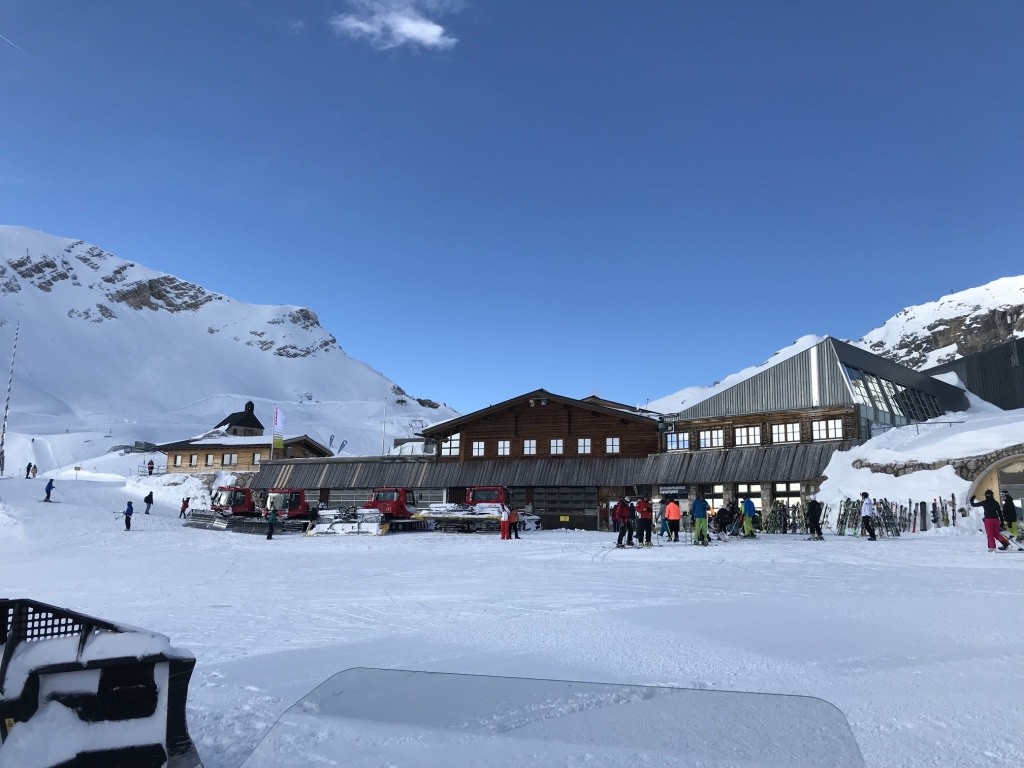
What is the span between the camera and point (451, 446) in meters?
42.9

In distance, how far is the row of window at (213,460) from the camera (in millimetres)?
51938

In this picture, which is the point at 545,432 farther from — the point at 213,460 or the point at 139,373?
the point at 139,373

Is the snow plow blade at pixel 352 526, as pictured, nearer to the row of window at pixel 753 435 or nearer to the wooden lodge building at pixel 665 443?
the wooden lodge building at pixel 665 443

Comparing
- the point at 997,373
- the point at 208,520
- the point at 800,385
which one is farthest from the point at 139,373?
the point at 997,373

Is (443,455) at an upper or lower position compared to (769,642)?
upper

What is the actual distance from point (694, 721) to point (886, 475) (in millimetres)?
27226

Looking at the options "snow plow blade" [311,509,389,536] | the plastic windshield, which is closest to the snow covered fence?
the plastic windshield

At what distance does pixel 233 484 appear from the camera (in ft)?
166

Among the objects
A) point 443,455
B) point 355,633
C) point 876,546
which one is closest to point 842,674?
point 355,633

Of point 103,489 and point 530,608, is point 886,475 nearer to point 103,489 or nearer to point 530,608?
point 530,608

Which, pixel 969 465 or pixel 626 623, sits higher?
pixel 969 465

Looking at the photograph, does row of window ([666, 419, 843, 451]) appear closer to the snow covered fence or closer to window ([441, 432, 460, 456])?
window ([441, 432, 460, 456])

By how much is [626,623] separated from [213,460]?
163 ft

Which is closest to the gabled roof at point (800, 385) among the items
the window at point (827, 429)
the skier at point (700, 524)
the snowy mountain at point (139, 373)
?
the window at point (827, 429)
